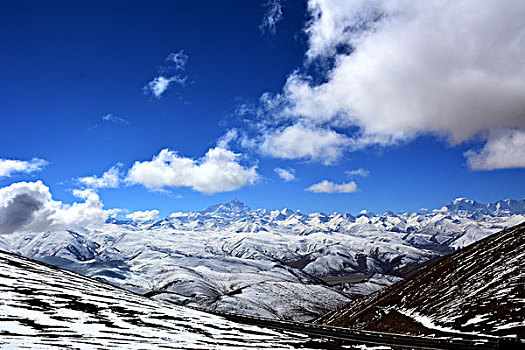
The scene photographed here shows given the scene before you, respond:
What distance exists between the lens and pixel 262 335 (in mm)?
51531

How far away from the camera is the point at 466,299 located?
283ft

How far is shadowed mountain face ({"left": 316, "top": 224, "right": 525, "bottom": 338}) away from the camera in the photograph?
68.4m

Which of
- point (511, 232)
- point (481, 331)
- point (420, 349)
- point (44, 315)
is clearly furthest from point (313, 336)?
point (511, 232)

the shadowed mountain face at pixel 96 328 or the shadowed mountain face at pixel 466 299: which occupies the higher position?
the shadowed mountain face at pixel 466 299

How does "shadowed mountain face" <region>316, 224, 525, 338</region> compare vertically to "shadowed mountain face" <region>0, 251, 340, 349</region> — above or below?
above

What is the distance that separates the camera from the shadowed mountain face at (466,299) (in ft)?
225

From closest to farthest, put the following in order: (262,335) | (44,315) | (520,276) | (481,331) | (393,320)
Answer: (44,315) < (262,335) < (481,331) < (520,276) < (393,320)

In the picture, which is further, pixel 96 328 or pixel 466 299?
pixel 466 299

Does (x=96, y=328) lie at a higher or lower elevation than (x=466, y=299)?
lower

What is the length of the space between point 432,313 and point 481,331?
27181mm

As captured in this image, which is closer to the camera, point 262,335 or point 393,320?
point 262,335

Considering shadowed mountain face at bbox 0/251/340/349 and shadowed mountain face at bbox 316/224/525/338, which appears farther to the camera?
shadowed mountain face at bbox 316/224/525/338

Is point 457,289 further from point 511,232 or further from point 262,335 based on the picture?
point 262,335

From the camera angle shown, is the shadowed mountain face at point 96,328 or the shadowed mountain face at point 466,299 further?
the shadowed mountain face at point 466,299
